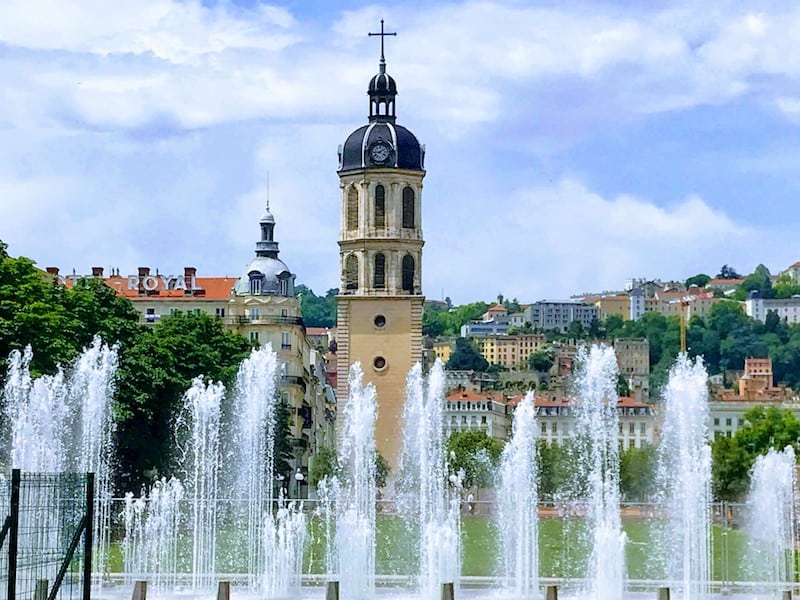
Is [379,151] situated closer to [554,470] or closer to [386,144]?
[386,144]

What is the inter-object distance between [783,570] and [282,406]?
112 ft

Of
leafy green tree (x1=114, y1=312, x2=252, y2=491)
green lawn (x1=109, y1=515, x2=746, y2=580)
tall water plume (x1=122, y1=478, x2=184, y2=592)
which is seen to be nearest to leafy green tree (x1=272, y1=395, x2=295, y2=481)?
leafy green tree (x1=114, y1=312, x2=252, y2=491)

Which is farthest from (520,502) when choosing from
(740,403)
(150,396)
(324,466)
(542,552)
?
(740,403)

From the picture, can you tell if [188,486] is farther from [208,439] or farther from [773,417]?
[773,417]

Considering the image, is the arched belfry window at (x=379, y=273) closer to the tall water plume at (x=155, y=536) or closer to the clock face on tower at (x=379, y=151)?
the clock face on tower at (x=379, y=151)

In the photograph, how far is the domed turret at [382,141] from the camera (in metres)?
75.6

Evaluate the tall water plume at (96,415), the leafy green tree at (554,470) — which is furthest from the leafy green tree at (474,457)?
the tall water plume at (96,415)

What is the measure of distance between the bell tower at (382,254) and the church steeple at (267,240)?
64.1ft

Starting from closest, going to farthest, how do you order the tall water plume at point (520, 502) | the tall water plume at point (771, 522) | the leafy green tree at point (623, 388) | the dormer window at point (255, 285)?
the tall water plume at point (520, 502), the tall water plume at point (771, 522), the dormer window at point (255, 285), the leafy green tree at point (623, 388)

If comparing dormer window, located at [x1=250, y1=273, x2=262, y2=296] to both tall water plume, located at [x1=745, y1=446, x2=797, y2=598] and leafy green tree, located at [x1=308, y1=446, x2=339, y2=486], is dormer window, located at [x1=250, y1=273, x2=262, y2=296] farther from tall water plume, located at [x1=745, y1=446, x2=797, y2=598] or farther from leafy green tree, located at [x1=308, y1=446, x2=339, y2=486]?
tall water plume, located at [x1=745, y1=446, x2=797, y2=598]

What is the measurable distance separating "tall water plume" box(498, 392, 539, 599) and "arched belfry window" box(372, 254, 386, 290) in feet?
94.4

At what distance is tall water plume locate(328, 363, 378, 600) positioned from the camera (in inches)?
1367

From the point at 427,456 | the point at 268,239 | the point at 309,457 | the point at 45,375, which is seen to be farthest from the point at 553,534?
the point at 268,239

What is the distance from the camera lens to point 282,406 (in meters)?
72.2
